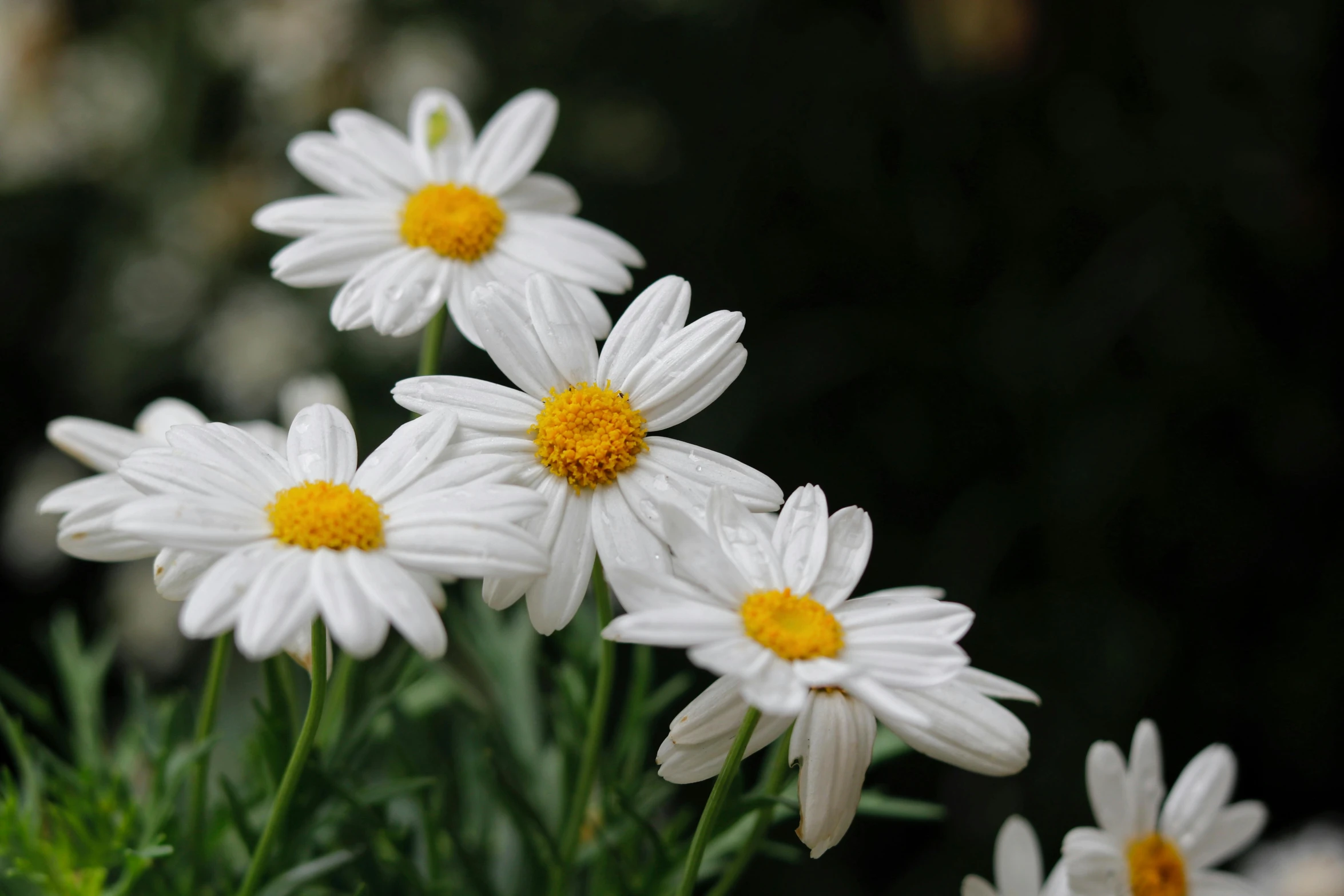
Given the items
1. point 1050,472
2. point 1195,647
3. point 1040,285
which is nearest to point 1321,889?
point 1195,647

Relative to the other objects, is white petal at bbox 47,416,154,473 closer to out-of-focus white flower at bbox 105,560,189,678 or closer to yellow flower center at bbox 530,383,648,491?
yellow flower center at bbox 530,383,648,491

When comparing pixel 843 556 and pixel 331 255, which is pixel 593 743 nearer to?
pixel 843 556

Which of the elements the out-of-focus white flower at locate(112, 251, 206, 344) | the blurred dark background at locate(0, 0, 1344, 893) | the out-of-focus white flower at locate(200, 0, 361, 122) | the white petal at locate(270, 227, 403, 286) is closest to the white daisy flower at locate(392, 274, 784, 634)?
the white petal at locate(270, 227, 403, 286)

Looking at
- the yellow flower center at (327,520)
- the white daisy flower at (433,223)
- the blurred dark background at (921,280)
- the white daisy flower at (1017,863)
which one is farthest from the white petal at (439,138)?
the blurred dark background at (921,280)

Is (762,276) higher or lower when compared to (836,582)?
higher

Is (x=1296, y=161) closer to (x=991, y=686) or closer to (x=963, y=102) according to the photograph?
(x=963, y=102)

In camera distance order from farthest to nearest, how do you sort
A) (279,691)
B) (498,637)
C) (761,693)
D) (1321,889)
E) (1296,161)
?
(1296,161)
(1321,889)
(498,637)
(279,691)
(761,693)

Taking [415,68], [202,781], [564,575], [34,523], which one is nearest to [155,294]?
[34,523]
